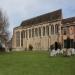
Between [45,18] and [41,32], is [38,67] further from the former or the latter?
[45,18]

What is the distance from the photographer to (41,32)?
299 ft

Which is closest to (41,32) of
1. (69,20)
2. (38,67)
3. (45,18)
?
(45,18)

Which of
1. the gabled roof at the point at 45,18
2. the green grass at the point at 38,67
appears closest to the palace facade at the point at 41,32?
the gabled roof at the point at 45,18

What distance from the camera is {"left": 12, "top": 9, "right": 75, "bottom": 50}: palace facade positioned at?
80750mm

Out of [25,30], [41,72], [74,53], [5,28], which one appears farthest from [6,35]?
[41,72]

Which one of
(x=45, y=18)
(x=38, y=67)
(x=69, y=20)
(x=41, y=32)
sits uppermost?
(x=45, y=18)

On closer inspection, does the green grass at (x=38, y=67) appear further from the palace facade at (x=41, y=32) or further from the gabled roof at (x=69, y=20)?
the gabled roof at (x=69, y=20)

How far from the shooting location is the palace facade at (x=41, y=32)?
8075 cm

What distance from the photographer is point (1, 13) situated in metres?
74.6

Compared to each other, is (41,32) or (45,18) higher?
(45,18)

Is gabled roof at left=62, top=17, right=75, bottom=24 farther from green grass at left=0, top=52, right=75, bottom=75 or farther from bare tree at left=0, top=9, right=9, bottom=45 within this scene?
green grass at left=0, top=52, right=75, bottom=75

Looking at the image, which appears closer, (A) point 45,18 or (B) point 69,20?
(B) point 69,20

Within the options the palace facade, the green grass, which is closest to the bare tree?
the palace facade

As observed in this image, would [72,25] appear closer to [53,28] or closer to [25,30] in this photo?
[53,28]
